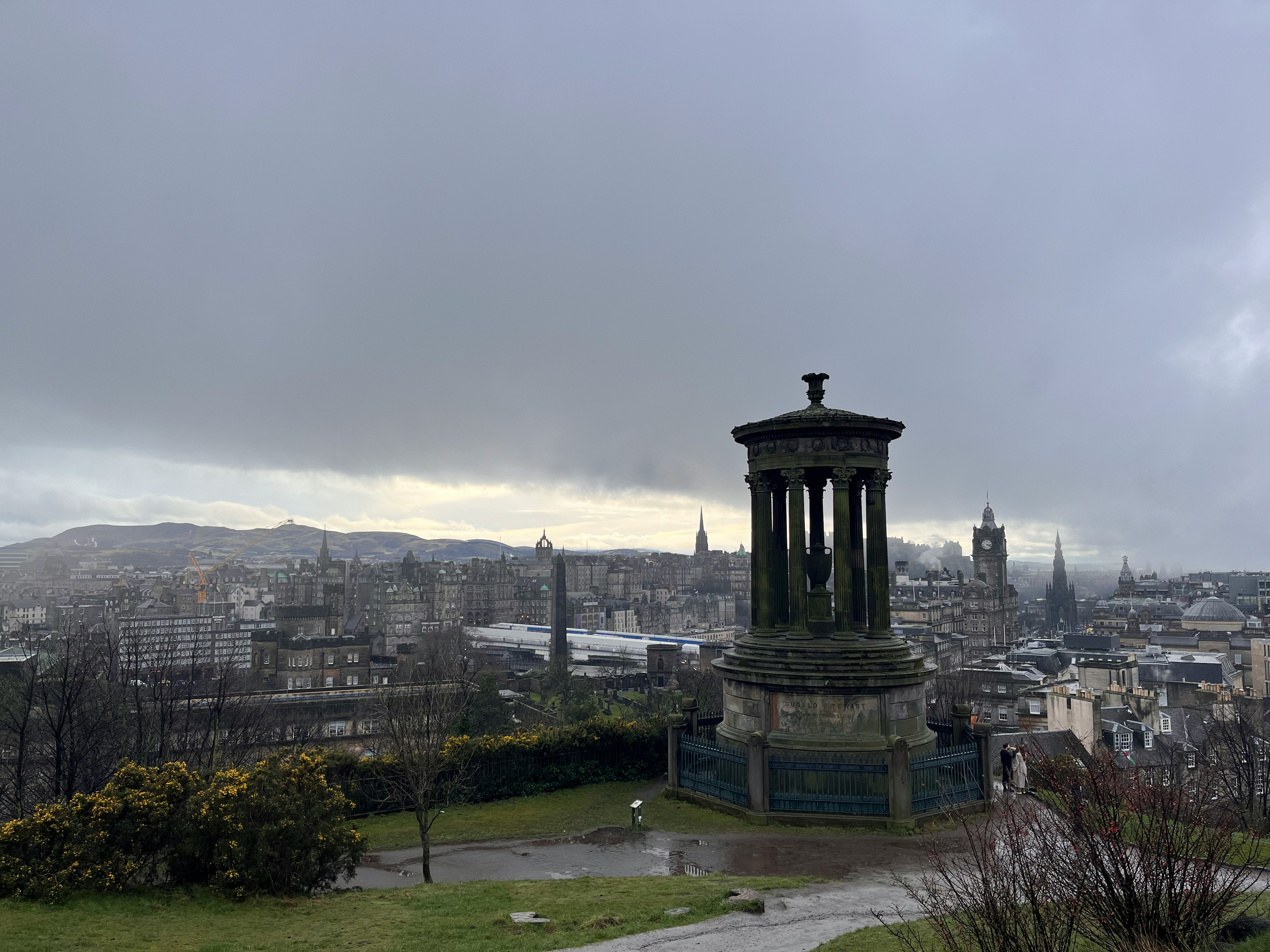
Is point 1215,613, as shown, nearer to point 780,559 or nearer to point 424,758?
point 780,559

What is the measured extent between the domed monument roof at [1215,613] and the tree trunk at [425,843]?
149 metres

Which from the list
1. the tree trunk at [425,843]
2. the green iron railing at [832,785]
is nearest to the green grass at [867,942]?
the green iron railing at [832,785]

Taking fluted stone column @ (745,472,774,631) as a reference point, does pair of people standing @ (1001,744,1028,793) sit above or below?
below

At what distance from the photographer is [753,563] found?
22.3 metres

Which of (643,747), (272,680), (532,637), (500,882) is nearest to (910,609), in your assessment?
(532,637)

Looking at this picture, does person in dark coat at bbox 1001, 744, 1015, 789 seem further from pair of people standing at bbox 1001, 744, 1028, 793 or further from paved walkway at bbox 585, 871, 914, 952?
paved walkway at bbox 585, 871, 914, 952

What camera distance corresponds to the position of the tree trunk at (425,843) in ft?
49.3

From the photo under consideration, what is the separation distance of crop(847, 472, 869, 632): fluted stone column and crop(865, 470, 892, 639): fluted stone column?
55 centimetres

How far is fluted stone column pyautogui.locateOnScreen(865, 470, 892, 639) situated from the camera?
21.0 meters

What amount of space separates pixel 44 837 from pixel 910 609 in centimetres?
13117

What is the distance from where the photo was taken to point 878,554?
21.5m

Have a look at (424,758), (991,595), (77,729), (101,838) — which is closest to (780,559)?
(424,758)

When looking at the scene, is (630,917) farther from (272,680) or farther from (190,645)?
(190,645)

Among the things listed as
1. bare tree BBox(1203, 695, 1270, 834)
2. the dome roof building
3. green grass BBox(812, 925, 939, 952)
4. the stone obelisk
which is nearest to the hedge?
green grass BBox(812, 925, 939, 952)
